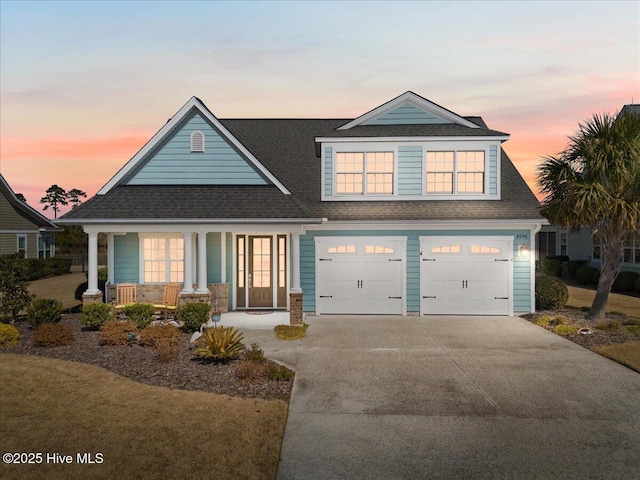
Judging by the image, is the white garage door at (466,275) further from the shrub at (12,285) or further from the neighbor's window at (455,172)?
the shrub at (12,285)

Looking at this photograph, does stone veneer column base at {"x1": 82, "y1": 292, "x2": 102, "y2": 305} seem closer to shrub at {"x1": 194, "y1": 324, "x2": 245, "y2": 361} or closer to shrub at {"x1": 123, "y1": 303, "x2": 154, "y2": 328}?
shrub at {"x1": 123, "y1": 303, "x2": 154, "y2": 328}

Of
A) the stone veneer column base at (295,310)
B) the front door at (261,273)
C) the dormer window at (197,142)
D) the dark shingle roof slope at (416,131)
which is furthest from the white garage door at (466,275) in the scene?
the dormer window at (197,142)

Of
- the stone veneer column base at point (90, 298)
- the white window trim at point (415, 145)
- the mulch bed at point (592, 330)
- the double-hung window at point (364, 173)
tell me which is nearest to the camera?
the mulch bed at point (592, 330)

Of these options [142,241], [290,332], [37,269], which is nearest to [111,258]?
[142,241]

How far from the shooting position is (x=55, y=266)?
34719 millimetres

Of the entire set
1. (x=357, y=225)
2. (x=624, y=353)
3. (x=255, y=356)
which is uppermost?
(x=357, y=225)

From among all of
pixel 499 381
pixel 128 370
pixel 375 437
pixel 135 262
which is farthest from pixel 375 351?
pixel 135 262

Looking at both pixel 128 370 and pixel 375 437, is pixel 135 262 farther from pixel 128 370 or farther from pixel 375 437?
pixel 375 437

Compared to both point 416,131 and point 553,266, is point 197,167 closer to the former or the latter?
point 416,131

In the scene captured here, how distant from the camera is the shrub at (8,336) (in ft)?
39.8

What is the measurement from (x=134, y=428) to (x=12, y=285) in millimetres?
9537

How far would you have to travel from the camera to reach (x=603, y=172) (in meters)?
14.6

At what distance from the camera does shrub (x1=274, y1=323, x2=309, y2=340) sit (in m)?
13.2

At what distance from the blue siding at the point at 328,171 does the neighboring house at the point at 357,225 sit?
1.5 inches
